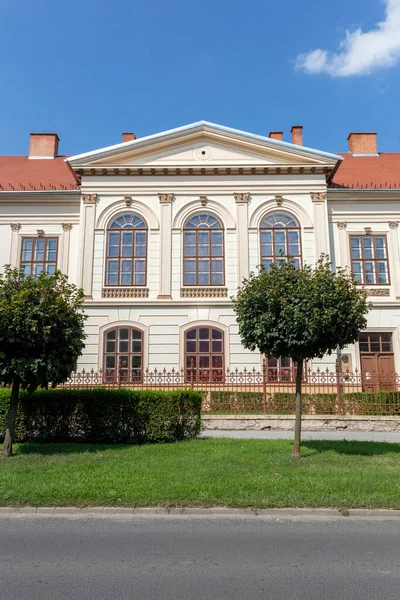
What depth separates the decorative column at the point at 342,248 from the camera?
23.4 metres

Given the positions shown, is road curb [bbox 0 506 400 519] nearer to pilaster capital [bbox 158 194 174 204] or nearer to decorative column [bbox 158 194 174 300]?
decorative column [bbox 158 194 174 300]

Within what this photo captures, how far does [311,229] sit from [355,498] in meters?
17.1

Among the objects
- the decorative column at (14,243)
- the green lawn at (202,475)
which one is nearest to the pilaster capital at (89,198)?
the decorative column at (14,243)

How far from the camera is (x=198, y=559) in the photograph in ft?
17.2

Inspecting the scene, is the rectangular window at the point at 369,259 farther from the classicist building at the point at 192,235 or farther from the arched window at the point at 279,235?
the arched window at the point at 279,235

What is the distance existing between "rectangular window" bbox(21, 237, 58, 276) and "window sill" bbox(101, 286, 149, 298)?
3.33 metres

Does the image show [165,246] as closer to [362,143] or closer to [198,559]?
[362,143]

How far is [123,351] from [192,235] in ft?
20.7

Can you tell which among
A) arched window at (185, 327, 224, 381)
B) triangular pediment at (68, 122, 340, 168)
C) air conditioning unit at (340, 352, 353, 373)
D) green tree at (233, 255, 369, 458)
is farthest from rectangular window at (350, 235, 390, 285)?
green tree at (233, 255, 369, 458)

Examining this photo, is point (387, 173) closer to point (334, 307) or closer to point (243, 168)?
point (243, 168)

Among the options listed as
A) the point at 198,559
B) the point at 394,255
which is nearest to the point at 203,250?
the point at 394,255

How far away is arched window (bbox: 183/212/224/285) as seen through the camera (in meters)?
22.6

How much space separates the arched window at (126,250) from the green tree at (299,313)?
11.9 meters

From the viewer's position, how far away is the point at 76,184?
968 inches
